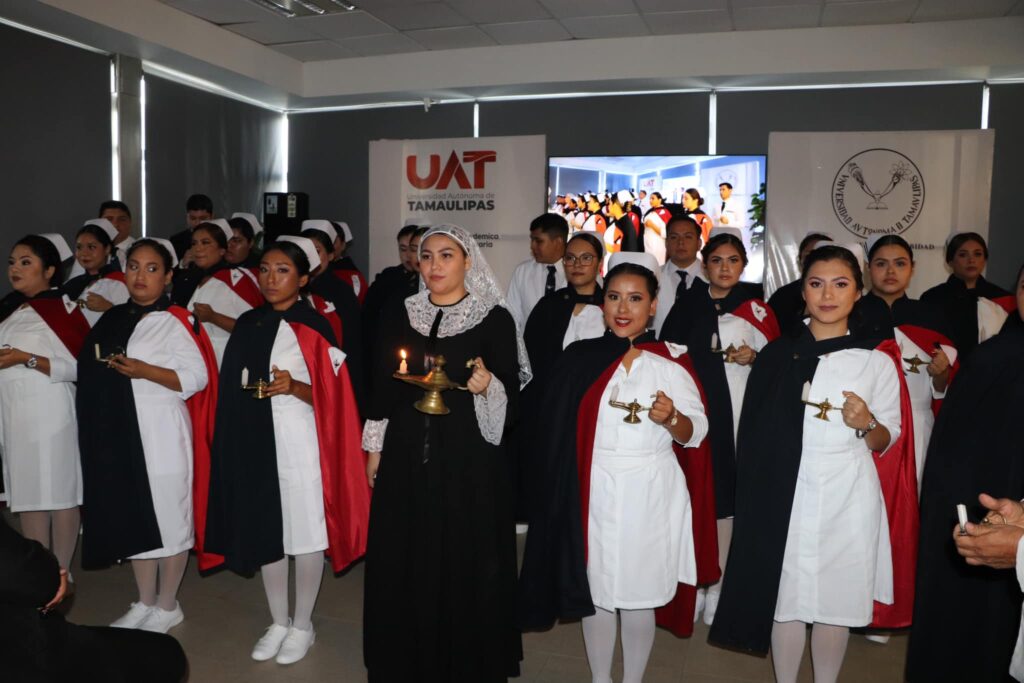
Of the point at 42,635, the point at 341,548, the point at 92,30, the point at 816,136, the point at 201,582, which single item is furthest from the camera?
the point at 816,136

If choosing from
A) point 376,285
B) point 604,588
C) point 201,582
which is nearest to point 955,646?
point 604,588

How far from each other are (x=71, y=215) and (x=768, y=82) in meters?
6.23

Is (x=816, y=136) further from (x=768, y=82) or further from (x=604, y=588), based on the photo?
(x=604, y=588)

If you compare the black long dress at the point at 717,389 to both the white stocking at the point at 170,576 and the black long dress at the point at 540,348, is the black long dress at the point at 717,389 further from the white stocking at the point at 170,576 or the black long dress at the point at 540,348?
the white stocking at the point at 170,576

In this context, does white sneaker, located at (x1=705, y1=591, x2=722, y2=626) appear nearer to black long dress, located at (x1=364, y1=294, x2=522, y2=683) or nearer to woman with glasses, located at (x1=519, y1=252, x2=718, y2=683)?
woman with glasses, located at (x1=519, y1=252, x2=718, y2=683)

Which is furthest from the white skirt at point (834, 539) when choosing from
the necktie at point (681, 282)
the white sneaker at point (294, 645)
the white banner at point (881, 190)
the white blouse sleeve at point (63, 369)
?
the white banner at point (881, 190)

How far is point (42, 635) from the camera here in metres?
1.91

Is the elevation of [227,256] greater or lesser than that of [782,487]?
greater

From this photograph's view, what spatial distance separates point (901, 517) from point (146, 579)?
10.5ft

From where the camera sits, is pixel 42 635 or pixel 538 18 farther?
pixel 538 18

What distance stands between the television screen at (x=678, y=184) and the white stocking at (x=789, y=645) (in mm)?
5354

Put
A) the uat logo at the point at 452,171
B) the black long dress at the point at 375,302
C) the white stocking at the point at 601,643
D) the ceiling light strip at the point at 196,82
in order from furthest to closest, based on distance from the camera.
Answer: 1. the uat logo at the point at 452,171
2. the ceiling light strip at the point at 196,82
3. the black long dress at the point at 375,302
4. the white stocking at the point at 601,643

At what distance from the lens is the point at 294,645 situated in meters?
3.52

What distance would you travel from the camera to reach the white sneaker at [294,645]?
347 centimetres
